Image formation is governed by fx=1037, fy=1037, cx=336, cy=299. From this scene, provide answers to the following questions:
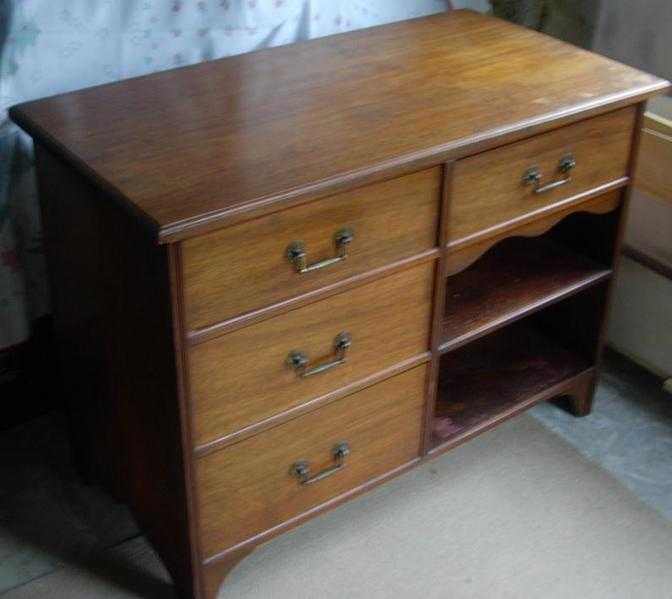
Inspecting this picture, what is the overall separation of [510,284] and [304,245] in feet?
1.94

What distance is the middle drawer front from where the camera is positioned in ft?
4.57

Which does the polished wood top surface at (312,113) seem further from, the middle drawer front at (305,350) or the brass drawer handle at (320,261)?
the middle drawer front at (305,350)

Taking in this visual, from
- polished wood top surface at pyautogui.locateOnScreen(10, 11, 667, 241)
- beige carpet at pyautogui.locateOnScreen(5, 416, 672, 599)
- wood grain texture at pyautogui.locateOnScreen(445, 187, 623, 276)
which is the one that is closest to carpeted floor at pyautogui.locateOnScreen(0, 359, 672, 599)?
beige carpet at pyautogui.locateOnScreen(5, 416, 672, 599)

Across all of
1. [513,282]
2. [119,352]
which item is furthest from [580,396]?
[119,352]

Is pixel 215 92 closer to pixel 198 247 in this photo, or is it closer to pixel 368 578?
pixel 198 247

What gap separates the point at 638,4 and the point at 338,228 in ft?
3.93

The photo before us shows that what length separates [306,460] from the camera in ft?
5.22

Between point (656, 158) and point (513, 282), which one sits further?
point (656, 158)

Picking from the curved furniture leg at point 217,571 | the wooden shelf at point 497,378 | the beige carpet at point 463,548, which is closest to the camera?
the curved furniture leg at point 217,571

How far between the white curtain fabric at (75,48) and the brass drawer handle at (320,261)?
1.88 ft

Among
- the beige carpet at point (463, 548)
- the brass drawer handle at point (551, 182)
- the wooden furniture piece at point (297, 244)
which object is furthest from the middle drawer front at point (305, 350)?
the beige carpet at point (463, 548)

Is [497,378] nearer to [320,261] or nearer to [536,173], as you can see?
[536,173]

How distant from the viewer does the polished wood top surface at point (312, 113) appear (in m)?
1.32

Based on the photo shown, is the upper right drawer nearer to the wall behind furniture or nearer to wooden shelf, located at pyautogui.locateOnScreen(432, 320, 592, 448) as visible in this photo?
the wall behind furniture
